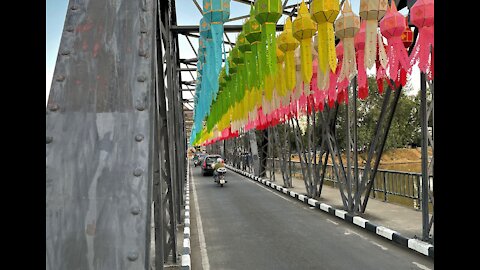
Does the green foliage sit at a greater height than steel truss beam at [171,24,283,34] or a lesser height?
lesser

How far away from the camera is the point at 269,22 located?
436 cm

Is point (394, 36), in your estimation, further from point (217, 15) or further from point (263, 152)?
point (263, 152)

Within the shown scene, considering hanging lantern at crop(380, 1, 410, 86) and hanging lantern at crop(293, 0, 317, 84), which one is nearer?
hanging lantern at crop(293, 0, 317, 84)

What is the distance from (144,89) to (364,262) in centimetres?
657

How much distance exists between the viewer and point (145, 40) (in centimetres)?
→ 163

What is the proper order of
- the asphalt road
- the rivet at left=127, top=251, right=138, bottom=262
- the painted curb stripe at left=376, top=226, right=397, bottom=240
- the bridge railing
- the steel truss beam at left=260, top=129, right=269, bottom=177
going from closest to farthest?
the rivet at left=127, top=251, right=138, bottom=262 < the asphalt road < the painted curb stripe at left=376, top=226, right=397, bottom=240 < the bridge railing < the steel truss beam at left=260, top=129, right=269, bottom=177

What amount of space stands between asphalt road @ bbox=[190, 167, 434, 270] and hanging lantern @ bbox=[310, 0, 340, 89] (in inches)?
171

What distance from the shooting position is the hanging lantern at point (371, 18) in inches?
163

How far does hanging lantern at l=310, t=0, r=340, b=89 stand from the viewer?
12.3 ft

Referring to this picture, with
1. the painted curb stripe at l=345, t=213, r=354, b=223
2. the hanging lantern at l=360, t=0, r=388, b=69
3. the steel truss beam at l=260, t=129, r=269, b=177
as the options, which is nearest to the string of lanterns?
the hanging lantern at l=360, t=0, r=388, b=69

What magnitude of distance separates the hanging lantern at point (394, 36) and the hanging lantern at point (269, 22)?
126cm

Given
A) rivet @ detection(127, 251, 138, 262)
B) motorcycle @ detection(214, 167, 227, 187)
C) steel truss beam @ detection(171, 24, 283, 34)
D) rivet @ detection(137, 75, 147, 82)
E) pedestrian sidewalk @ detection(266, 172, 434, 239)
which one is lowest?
pedestrian sidewalk @ detection(266, 172, 434, 239)

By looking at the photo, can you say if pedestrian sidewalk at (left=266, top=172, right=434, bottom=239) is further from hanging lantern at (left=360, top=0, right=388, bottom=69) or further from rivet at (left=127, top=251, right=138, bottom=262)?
rivet at (left=127, top=251, right=138, bottom=262)
